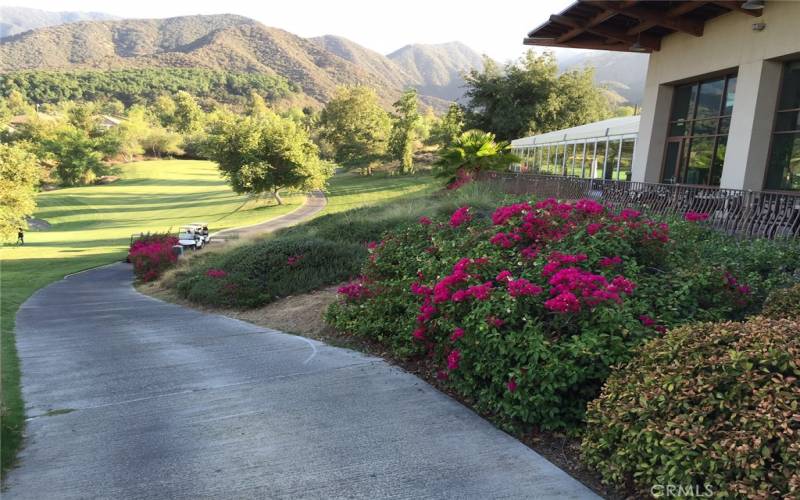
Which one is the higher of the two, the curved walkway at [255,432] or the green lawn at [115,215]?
the curved walkway at [255,432]

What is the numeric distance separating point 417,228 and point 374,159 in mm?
51498

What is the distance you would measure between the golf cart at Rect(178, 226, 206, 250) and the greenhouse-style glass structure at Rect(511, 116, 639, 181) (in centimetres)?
1581

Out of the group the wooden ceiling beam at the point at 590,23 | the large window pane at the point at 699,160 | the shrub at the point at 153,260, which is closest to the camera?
the wooden ceiling beam at the point at 590,23

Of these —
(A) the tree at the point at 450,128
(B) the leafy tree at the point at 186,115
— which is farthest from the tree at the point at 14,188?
(B) the leafy tree at the point at 186,115

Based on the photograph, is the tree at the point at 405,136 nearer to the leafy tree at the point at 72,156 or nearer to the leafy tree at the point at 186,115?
the leafy tree at the point at 72,156

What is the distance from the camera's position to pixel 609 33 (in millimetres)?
14109

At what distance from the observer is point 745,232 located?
788 cm

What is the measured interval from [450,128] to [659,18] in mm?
39482

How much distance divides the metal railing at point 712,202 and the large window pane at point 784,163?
7.20ft

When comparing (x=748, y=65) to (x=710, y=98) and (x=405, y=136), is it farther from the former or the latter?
(x=405, y=136)

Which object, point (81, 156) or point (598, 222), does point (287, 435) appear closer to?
point (598, 222)

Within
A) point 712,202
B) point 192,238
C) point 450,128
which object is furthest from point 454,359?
point 450,128

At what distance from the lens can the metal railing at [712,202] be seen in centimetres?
782

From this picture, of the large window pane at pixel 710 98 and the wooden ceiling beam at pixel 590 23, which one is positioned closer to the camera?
the wooden ceiling beam at pixel 590 23
